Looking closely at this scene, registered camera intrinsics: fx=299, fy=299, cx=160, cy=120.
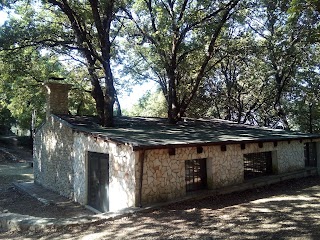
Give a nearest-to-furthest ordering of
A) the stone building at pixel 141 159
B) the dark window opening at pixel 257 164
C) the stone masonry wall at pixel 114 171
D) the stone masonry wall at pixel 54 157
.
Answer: the stone masonry wall at pixel 114 171, the stone building at pixel 141 159, the dark window opening at pixel 257 164, the stone masonry wall at pixel 54 157

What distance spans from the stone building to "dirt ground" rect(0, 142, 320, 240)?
0.99 meters

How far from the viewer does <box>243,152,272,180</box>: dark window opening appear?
40.6 ft

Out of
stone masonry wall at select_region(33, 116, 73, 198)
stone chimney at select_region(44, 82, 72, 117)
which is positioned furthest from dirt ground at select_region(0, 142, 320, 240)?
stone chimney at select_region(44, 82, 72, 117)

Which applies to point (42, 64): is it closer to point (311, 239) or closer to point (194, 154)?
point (194, 154)

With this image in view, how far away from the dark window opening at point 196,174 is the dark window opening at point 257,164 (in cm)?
248

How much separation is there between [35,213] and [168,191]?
498cm

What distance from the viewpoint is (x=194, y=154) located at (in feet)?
32.1

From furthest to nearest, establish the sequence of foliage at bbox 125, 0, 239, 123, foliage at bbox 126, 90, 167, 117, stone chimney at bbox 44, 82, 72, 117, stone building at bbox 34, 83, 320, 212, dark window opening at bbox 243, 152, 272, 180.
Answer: foliage at bbox 126, 90, 167, 117 < foliage at bbox 125, 0, 239, 123 < stone chimney at bbox 44, 82, 72, 117 < dark window opening at bbox 243, 152, 272, 180 < stone building at bbox 34, 83, 320, 212

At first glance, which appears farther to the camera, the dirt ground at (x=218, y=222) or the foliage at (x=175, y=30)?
the foliage at (x=175, y=30)

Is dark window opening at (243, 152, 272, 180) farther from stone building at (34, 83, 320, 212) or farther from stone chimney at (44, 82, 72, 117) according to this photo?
stone chimney at (44, 82, 72, 117)

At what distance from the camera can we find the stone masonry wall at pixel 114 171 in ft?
28.2

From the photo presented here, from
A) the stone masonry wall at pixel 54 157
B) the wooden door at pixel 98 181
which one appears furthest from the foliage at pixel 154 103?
the wooden door at pixel 98 181

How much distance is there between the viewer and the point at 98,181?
1057cm

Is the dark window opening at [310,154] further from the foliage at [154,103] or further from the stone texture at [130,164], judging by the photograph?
the foliage at [154,103]
